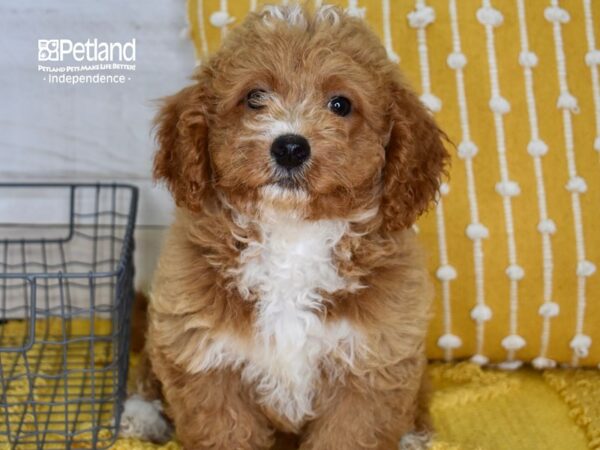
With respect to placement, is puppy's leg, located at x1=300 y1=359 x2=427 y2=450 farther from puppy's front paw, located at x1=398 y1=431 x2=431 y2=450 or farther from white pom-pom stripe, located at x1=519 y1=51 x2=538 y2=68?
white pom-pom stripe, located at x1=519 y1=51 x2=538 y2=68

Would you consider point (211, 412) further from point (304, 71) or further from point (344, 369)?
point (304, 71)

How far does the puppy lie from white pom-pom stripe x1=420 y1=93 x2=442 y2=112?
58 cm

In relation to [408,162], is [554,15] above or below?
above

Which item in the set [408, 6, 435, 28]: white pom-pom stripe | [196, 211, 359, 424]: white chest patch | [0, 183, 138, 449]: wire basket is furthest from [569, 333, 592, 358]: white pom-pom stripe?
[0, 183, 138, 449]: wire basket

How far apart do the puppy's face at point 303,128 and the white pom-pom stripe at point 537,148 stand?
26.6 inches

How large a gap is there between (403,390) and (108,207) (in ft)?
5.26

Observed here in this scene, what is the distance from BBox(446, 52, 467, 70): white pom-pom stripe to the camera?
288 centimetres

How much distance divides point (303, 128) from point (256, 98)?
0.20 meters

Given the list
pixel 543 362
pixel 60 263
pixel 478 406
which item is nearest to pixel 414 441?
pixel 478 406

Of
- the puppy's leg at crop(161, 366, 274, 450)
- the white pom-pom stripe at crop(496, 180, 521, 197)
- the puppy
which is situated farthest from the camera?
the white pom-pom stripe at crop(496, 180, 521, 197)

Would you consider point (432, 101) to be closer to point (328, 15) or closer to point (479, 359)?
point (328, 15)

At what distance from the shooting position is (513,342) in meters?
2.94

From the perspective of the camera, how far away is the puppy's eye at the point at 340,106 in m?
2.18

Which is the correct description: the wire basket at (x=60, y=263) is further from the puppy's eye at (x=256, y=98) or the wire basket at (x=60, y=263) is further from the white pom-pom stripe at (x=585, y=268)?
the white pom-pom stripe at (x=585, y=268)
